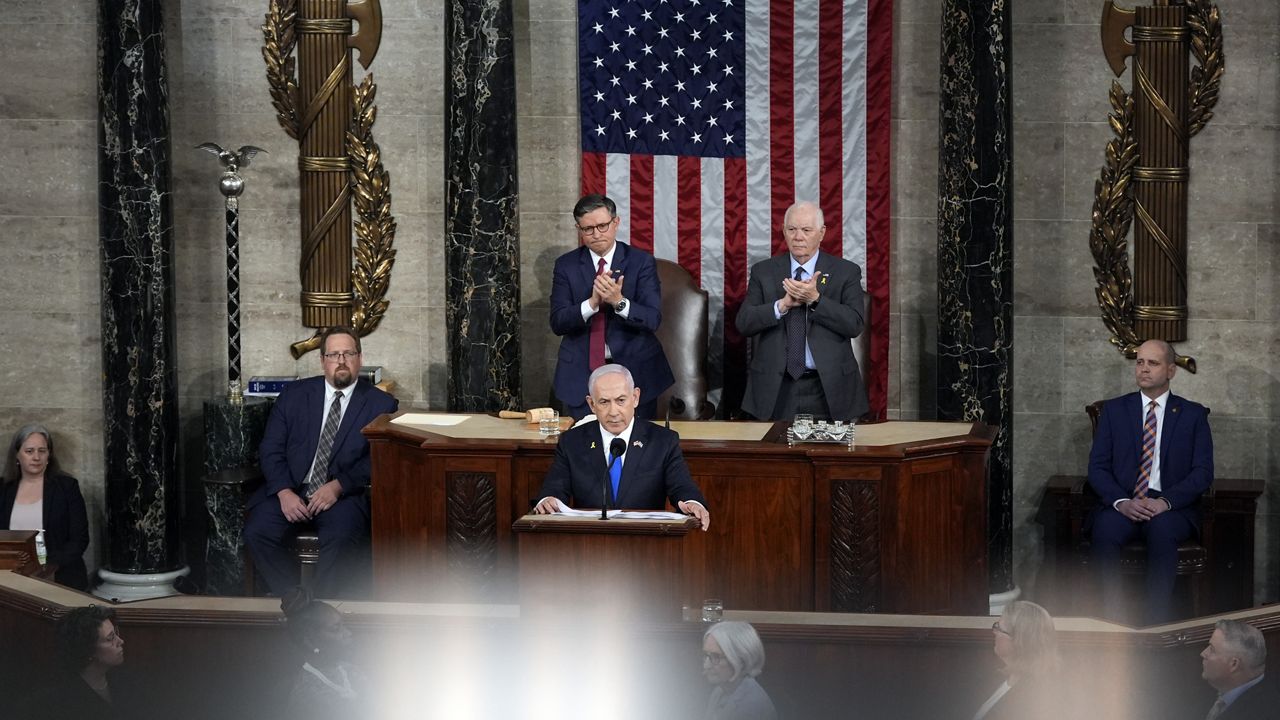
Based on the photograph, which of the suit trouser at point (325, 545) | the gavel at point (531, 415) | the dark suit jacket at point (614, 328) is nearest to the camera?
the gavel at point (531, 415)

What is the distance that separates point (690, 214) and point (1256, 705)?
593 cm

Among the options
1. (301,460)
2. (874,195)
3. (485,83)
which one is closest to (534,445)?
(301,460)

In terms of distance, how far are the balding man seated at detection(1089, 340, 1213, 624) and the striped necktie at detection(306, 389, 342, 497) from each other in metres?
4.19

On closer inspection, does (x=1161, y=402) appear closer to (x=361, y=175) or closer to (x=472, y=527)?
(x=472, y=527)

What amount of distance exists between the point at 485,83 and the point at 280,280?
2041mm

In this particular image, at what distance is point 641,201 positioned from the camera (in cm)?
1027

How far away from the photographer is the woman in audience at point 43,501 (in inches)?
362

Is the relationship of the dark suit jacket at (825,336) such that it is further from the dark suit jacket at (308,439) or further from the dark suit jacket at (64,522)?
the dark suit jacket at (64,522)

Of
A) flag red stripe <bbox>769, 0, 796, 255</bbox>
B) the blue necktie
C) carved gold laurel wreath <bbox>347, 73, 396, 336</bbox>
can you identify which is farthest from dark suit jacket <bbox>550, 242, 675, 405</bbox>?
carved gold laurel wreath <bbox>347, 73, 396, 336</bbox>

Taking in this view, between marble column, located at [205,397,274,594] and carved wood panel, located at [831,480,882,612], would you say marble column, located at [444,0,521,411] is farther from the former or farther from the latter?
carved wood panel, located at [831,480,882,612]

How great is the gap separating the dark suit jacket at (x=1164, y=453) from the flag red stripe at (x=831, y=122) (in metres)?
2.25

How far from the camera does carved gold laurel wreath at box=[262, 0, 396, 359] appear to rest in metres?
10.2

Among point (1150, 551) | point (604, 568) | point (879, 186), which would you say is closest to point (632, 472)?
point (604, 568)

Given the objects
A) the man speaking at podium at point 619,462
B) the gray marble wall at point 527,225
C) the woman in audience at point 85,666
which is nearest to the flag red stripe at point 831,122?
the gray marble wall at point 527,225
